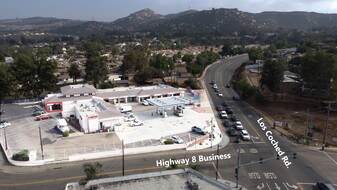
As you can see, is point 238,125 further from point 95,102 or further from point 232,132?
point 95,102

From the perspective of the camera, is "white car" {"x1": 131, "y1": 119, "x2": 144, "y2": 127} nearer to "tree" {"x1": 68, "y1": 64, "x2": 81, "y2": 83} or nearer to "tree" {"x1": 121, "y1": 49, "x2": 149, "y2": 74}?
"tree" {"x1": 68, "y1": 64, "x2": 81, "y2": 83}

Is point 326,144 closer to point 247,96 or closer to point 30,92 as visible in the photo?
point 247,96

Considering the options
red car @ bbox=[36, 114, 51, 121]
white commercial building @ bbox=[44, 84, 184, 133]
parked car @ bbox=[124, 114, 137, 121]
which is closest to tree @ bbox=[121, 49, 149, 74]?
white commercial building @ bbox=[44, 84, 184, 133]

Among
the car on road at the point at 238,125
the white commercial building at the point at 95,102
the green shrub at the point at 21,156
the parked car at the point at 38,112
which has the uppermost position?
the white commercial building at the point at 95,102

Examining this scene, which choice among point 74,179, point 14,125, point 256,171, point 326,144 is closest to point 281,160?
point 256,171

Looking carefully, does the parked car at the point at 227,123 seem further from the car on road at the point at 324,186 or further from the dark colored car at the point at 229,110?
the car on road at the point at 324,186

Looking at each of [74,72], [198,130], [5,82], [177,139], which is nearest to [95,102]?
[177,139]

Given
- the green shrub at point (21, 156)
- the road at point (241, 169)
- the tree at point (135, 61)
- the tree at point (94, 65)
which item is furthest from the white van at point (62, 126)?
the tree at point (135, 61)
